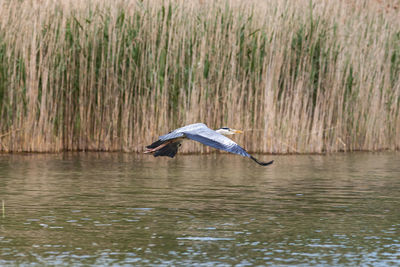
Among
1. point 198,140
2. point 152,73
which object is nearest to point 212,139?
point 198,140

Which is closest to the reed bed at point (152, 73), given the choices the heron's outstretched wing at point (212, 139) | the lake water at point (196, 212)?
the lake water at point (196, 212)

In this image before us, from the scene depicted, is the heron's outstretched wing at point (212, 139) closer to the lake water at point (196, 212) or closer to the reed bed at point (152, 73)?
the lake water at point (196, 212)

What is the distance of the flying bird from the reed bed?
4.64 metres

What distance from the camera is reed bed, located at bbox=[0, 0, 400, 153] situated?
13.3 metres

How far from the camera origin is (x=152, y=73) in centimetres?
1366

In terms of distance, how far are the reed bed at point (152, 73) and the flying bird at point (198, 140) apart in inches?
182

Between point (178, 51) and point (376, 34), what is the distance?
3.73m

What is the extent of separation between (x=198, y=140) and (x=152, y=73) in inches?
243

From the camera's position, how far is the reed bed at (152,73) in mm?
13312

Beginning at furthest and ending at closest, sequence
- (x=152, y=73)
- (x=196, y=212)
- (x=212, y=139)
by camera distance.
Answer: (x=152, y=73) → (x=196, y=212) → (x=212, y=139)

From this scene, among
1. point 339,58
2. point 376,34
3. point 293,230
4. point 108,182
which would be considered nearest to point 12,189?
point 108,182

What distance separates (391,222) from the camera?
731 centimetres

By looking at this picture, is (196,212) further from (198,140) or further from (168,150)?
(168,150)

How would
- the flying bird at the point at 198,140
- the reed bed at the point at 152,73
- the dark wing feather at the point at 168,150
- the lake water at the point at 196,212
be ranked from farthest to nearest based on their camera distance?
the reed bed at the point at 152,73 → the dark wing feather at the point at 168,150 → the flying bird at the point at 198,140 → the lake water at the point at 196,212
